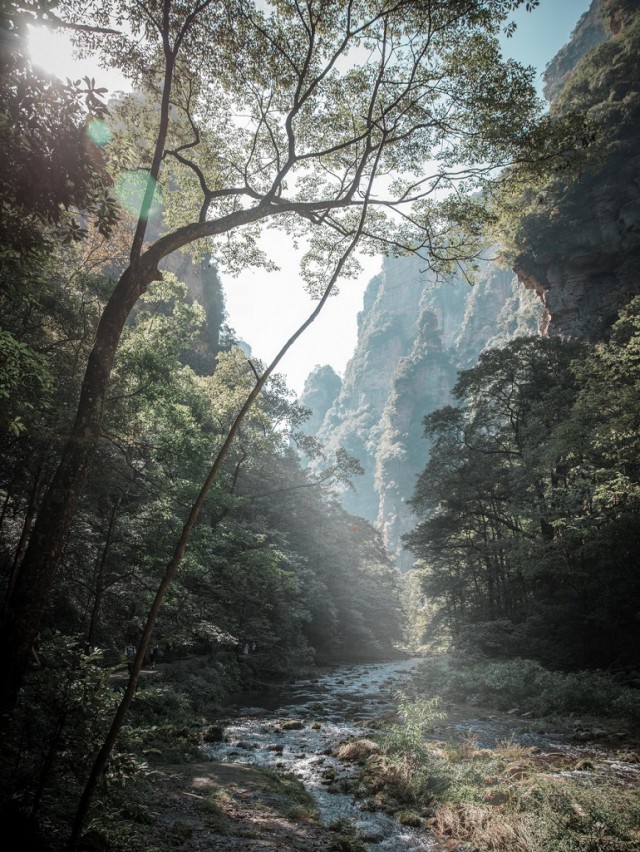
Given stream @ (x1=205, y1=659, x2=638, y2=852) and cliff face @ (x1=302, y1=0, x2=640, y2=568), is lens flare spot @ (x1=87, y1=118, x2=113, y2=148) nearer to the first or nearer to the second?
cliff face @ (x1=302, y1=0, x2=640, y2=568)

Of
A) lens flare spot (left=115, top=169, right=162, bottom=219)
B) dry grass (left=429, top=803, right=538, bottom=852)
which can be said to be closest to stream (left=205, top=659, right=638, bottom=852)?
dry grass (left=429, top=803, right=538, bottom=852)

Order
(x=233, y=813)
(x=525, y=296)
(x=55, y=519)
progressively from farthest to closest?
(x=525, y=296) → (x=233, y=813) → (x=55, y=519)

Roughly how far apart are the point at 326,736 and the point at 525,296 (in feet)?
286

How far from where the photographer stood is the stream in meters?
5.83

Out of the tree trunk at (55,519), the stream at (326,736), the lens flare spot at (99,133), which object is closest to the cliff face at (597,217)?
the stream at (326,736)

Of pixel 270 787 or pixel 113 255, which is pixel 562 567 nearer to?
pixel 270 787

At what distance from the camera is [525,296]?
265 feet

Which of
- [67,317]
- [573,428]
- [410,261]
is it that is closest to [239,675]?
[67,317]

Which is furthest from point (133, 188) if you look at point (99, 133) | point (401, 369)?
point (401, 369)

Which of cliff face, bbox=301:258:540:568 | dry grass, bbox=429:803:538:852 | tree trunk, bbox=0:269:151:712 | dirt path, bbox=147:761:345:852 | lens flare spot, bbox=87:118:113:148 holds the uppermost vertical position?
cliff face, bbox=301:258:540:568

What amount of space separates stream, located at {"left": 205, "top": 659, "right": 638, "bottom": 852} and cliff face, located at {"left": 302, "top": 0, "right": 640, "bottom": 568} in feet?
26.4

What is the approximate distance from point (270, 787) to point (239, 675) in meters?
10.8

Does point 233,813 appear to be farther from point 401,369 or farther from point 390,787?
point 401,369

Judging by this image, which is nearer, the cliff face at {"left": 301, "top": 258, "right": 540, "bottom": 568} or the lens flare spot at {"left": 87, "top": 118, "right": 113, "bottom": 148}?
the lens flare spot at {"left": 87, "top": 118, "right": 113, "bottom": 148}
